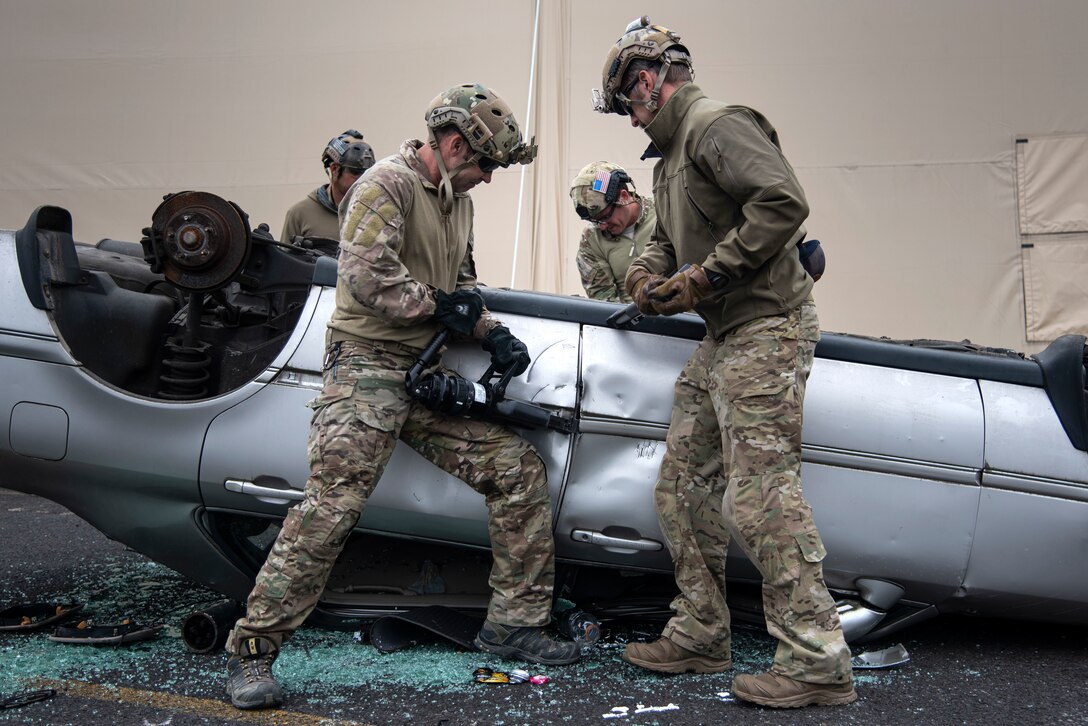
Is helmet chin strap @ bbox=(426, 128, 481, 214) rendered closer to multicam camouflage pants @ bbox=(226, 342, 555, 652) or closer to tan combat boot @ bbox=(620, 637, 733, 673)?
multicam camouflage pants @ bbox=(226, 342, 555, 652)

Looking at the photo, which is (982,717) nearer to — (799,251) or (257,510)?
(799,251)

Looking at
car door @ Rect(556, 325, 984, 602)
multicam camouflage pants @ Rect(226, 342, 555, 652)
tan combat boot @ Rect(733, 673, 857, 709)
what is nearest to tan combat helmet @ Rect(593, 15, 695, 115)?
car door @ Rect(556, 325, 984, 602)

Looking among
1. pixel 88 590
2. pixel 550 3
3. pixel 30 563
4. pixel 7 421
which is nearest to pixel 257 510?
pixel 7 421

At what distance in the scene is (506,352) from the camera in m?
2.66

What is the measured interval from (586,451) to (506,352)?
41 centimetres

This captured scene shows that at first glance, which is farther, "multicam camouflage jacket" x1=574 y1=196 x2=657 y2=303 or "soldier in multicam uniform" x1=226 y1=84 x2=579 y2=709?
"multicam camouflage jacket" x1=574 y1=196 x2=657 y2=303

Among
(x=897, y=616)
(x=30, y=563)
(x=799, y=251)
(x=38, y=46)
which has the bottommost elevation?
(x=30, y=563)

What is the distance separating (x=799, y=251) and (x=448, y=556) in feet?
4.82

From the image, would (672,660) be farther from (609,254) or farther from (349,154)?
(349,154)

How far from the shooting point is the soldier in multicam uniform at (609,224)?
449cm

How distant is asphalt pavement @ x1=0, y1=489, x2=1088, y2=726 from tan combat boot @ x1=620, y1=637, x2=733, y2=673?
3 cm

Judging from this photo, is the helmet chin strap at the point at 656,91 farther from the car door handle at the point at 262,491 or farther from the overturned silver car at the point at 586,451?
the car door handle at the point at 262,491

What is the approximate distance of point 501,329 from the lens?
270cm

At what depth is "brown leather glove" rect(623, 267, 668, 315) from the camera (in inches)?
104
